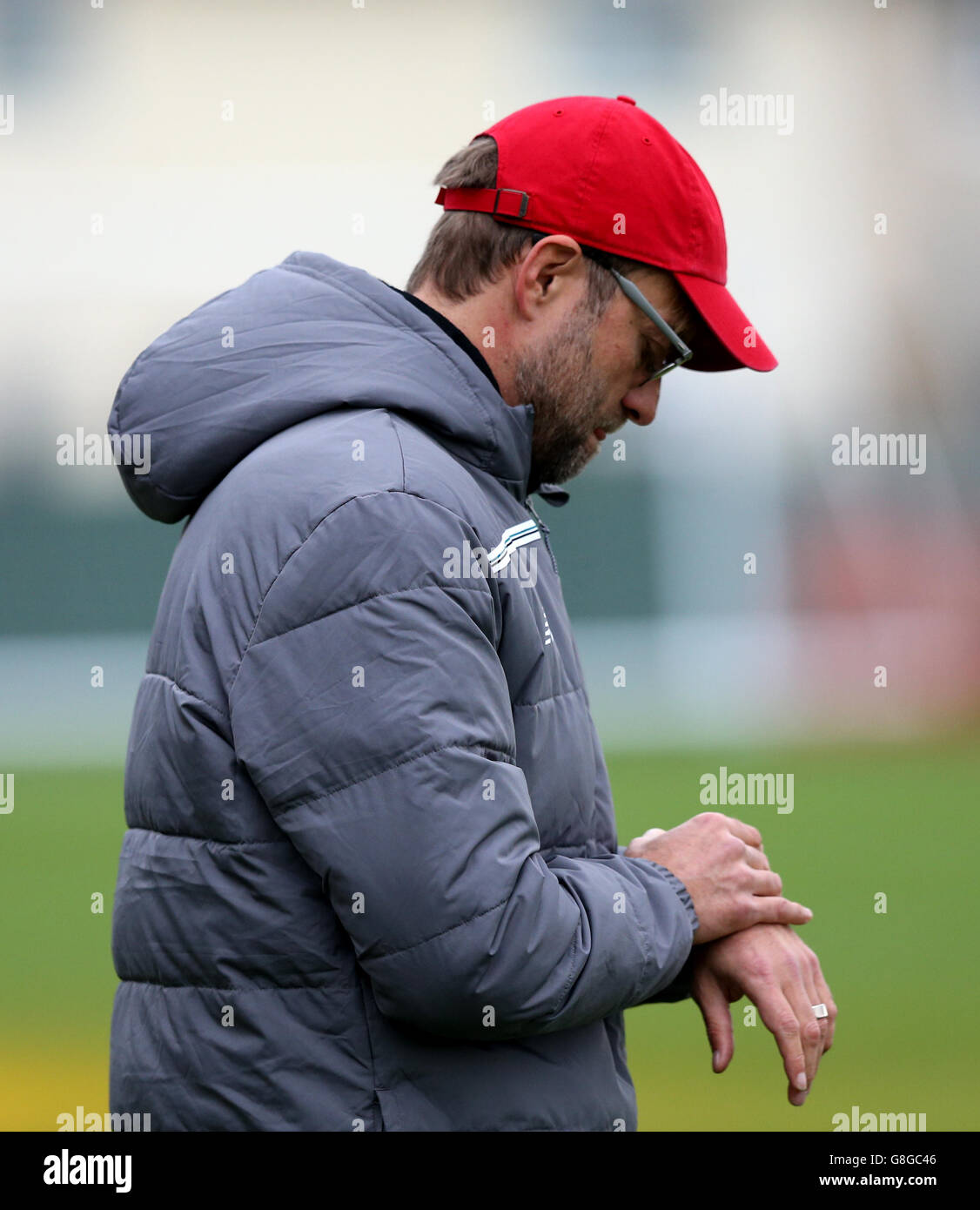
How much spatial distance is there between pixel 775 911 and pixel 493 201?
87cm

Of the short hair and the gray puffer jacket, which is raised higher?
the short hair

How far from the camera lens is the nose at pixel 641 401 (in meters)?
1.80

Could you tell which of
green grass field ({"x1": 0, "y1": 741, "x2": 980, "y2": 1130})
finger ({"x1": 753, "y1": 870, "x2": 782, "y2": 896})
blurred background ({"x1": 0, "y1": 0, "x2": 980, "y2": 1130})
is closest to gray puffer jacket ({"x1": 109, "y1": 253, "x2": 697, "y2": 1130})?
finger ({"x1": 753, "y1": 870, "x2": 782, "y2": 896})

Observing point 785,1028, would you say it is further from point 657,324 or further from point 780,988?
point 657,324

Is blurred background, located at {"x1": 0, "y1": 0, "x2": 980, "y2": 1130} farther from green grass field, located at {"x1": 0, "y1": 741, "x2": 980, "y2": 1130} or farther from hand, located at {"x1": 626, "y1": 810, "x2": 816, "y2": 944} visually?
hand, located at {"x1": 626, "y1": 810, "x2": 816, "y2": 944}

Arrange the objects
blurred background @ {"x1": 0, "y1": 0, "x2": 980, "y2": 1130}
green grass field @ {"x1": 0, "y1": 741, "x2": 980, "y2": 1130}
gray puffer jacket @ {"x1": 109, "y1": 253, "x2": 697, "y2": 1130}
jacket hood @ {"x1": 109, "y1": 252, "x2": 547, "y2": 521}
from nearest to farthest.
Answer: gray puffer jacket @ {"x1": 109, "y1": 253, "x2": 697, "y2": 1130} < jacket hood @ {"x1": 109, "y1": 252, "x2": 547, "y2": 521} < green grass field @ {"x1": 0, "y1": 741, "x2": 980, "y2": 1130} < blurred background @ {"x1": 0, "y1": 0, "x2": 980, "y2": 1130}

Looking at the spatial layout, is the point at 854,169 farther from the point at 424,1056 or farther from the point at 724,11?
the point at 424,1056

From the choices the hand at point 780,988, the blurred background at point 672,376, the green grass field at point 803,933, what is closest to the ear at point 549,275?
the hand at point 780,988

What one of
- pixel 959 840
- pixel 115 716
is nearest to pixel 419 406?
pixel 959 840

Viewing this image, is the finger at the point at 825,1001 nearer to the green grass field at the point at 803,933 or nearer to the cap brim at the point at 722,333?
the cap brim at the point at 722,333

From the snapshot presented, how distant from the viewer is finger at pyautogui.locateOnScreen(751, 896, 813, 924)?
1557 millimetres

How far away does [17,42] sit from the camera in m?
13.1

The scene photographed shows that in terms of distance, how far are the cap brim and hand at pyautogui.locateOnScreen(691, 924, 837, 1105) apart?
2.30 ft
